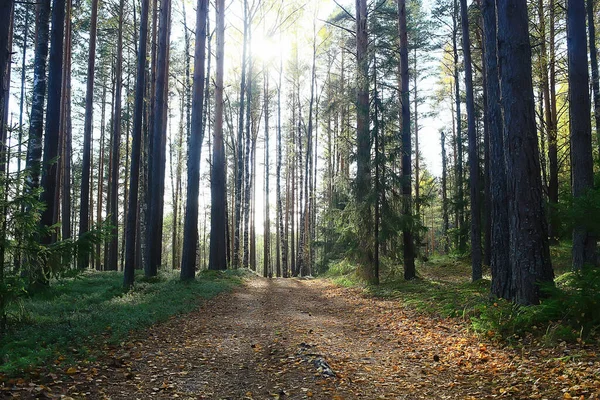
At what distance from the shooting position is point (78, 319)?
6410 millimetres

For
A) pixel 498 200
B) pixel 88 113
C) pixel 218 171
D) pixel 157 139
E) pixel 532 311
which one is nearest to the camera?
pixel 532 311

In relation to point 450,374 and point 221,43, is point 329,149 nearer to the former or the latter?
→ point 221,43

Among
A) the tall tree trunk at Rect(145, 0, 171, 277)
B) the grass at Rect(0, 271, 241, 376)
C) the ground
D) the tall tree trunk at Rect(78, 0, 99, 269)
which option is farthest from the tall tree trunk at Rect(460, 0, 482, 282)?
the tall tree trunk at Rect(78, 0, 99, 269)

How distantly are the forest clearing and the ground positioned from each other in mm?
13

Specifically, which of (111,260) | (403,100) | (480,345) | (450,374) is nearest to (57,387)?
(450,374)

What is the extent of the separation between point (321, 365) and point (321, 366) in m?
0.02

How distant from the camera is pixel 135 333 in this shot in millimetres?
6258

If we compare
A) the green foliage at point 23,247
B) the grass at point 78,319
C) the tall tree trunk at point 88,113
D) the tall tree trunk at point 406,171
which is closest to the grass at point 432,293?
the tall tree trunk at point 406,171

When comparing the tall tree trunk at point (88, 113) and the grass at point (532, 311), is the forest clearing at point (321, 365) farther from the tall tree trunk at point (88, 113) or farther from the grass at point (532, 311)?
the tall tree trunk at point (88, 113)

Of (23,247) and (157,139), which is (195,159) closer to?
(157,139)

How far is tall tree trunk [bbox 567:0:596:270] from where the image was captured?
9438 mm

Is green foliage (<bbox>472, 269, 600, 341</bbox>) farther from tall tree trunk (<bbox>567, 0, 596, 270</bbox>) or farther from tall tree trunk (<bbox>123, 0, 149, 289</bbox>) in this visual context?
tall tree trunk (<bbox>123, 0, 149, 289</bbox>)

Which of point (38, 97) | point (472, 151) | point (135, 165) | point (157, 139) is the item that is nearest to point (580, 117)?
point (472, 151)

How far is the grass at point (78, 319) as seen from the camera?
4.53m
